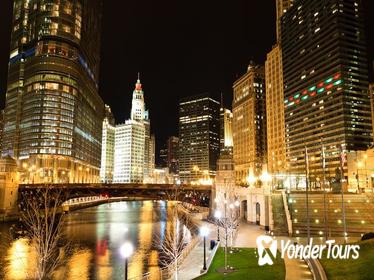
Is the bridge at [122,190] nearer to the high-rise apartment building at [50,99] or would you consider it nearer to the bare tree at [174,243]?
the bare tree at [174,243]

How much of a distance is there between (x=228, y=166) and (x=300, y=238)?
56675 mm

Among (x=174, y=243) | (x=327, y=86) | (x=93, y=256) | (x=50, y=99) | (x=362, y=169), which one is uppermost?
(x=327, y=86)

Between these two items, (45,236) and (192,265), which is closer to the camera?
(192,265)

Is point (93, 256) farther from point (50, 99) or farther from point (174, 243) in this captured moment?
point (50, 99)

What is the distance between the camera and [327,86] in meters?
179

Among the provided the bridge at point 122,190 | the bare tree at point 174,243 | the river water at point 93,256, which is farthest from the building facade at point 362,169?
the river water at point 93,256

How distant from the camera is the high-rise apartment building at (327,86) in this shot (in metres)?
171

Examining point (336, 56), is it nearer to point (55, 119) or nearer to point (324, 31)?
point (324, 31)

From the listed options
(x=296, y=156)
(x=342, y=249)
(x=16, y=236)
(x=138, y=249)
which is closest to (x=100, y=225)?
(x=16, y=236)

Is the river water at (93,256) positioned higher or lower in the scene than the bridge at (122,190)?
lower

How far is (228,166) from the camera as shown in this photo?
10356 cm

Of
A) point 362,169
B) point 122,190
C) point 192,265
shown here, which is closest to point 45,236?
point 192,265

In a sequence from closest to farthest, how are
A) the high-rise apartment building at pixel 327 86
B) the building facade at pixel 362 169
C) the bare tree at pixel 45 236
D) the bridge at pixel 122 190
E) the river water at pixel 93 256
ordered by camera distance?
the bare tree at pixel 45 236, the river water at pixel 93 256, the building facade at pixel 362 169, the bridge at pixel 122 190, the high-rise apartment building at pixel 327 86

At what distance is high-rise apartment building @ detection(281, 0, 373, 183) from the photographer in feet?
562
